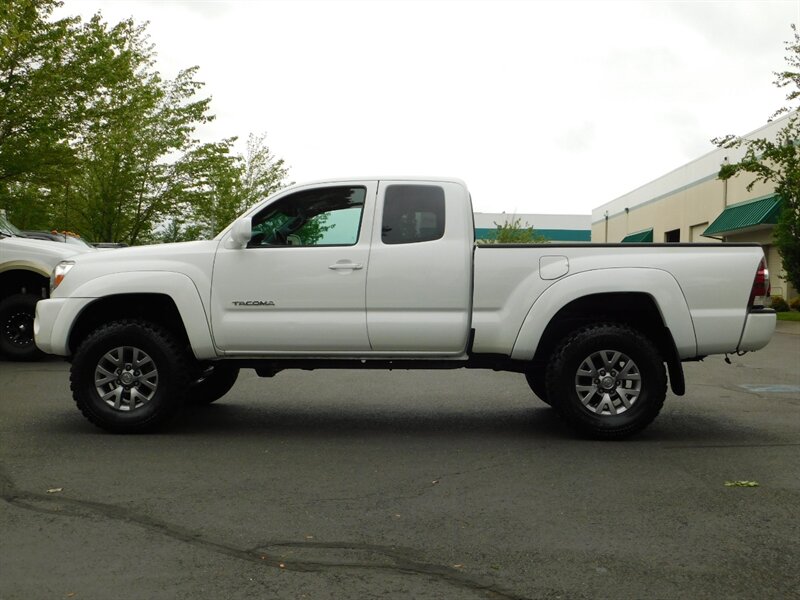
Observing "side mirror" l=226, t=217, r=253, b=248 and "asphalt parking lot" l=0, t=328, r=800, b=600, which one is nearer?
"asphalt parking lot" l=0, t=328, r=800, b=600

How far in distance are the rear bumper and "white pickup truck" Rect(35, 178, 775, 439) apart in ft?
0.04

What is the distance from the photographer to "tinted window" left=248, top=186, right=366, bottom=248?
790 centimetres

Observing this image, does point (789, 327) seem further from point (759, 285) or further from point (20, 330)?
point (20, 330)

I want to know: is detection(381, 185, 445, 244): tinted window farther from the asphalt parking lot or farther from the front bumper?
the front bumper

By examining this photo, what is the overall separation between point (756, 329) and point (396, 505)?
144 inches

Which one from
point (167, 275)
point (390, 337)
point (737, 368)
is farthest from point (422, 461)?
point (737, 368)

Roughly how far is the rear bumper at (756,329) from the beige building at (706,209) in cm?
2047

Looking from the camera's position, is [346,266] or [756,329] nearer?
[756,329]

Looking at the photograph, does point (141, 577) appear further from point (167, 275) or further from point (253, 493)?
point (167, 275)

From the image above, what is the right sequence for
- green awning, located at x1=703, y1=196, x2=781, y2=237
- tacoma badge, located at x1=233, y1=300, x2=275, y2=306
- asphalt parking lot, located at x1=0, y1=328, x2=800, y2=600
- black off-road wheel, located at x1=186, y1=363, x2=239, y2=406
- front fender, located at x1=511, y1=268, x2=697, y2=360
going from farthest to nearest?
green awning, located at x1=703, y1=196, x2=781, y2=237 < black off-road wheel, located at x1=186, y1=363, x2=239, y2=406 < tacoma badge, located at x1=233, y1=300, x2=275, y2=306 < front fender, located at x1=511, y1=268, x2=697, y2=360 < asphalt parking lot, located at x1=0, y1=328, x2=800, y2=600

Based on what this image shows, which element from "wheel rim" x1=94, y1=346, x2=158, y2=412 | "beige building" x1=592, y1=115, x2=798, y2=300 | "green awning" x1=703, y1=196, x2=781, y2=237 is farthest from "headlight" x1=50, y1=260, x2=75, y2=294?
"green awning" x1=703, y1=196, x2=781, y2=237

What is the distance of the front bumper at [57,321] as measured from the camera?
25.8ft

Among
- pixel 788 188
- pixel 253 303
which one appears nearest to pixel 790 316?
pixel 788 188

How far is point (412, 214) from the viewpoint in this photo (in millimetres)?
7855
